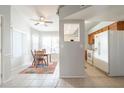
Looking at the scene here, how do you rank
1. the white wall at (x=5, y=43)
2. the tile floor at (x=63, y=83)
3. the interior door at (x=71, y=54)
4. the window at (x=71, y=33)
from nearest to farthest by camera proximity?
the tile floor at (x=63, y=83) → the white wall at (x=5, y=43) → the interior door at (x=71, y=54) → the window at (x=71, y=33)

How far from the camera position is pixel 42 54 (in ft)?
29.0

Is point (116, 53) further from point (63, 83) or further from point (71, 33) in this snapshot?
point (63, 83)

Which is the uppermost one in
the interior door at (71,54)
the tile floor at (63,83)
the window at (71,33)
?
the window at (71,33)

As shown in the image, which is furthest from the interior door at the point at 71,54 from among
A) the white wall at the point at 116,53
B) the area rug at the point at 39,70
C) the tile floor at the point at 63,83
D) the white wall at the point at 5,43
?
the white wall at the point at 5,43

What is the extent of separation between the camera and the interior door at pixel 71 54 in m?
5.77

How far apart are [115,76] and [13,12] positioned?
4769mm

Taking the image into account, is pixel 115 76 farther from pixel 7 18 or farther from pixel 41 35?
pixel 41 35

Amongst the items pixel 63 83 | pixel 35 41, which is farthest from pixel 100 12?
pixel 35 41

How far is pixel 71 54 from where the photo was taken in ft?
19.0

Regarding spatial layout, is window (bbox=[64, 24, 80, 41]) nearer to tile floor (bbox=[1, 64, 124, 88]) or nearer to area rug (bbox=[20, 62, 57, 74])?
tile floor (bbox=[1, 64, 124, 88])

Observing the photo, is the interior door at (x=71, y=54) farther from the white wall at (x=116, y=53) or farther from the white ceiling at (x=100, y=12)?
the white wall at (x=116, y=53)

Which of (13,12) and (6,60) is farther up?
(13,12)
